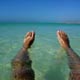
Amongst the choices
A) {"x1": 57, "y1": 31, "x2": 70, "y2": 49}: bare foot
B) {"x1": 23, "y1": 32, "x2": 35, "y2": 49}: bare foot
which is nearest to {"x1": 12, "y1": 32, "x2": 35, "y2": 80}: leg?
{"x1": 23, "y1": 32, "x2": 35, "y2": 49}: bare foot

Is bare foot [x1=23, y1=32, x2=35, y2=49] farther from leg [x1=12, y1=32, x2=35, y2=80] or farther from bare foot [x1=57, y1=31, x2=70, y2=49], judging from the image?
bare foot [x1=57, y1=31, x2=70, y2=49]

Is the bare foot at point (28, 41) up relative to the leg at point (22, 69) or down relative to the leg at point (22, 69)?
up

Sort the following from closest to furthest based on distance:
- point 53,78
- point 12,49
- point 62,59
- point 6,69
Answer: point 53,78
point 6,69
point 62,59
point 12,49

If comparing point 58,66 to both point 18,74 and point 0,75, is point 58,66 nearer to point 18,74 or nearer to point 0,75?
point 0,75

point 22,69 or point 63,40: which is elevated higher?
point 63,40

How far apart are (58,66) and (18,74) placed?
1386 millimetres

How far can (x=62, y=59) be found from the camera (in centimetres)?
455

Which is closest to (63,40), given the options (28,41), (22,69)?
(28,41)

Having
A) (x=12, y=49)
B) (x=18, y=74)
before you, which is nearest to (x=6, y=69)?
(x=18, y=74)

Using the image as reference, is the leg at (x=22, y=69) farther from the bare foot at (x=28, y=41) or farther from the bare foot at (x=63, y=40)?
the bare foot at (x=63, y=40)

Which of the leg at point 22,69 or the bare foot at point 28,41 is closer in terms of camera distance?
the leg at point 22,69

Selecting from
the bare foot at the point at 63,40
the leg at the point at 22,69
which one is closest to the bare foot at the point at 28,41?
the leg at the point at 22,69

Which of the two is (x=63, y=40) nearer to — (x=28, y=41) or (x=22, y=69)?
(x=28, y=41)

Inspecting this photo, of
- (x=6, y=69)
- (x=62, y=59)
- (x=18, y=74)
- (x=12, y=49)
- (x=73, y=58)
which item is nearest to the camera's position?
(x=18, y=74)
